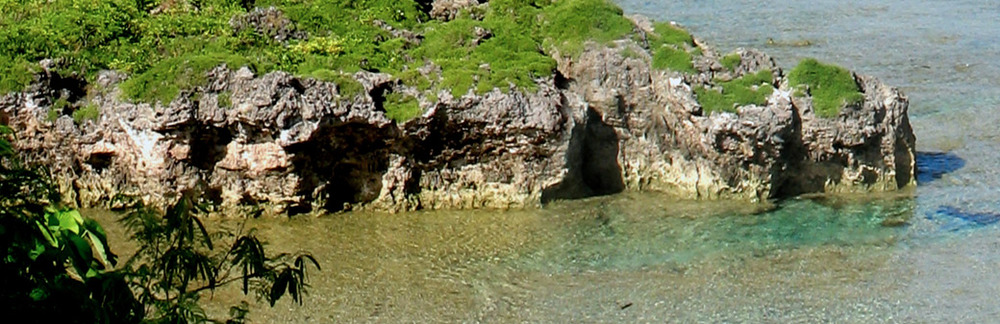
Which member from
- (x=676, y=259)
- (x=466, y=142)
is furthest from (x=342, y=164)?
(x=676, y=259)

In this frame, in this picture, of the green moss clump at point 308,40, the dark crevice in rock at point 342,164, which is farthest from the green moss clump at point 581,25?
the dark crevice in rock at point 342,164

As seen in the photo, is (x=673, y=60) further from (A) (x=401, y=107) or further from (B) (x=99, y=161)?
(B) (x=99, y=161)

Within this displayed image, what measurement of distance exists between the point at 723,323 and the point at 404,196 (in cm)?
417

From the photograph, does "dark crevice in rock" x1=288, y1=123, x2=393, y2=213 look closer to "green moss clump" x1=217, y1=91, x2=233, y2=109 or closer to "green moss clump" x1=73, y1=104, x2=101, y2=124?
"green moss clump" x1=217, y1=91, x2=233, y2=109

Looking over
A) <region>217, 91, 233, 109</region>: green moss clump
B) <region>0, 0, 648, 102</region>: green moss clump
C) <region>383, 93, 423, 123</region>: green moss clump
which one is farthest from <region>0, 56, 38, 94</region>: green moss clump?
<region>383, 93, 423, 123</region>: green moss clump

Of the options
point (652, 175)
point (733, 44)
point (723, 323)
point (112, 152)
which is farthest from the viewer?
point (733, 44)

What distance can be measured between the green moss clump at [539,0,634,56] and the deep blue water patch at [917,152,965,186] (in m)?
3.82

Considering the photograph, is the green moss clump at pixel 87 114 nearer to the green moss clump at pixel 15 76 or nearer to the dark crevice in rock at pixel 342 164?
the green moss clump at pixel 15 76

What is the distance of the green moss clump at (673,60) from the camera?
46.2 ft

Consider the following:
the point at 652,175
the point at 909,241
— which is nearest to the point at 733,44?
the point at 652,175

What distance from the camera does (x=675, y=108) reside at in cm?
1398

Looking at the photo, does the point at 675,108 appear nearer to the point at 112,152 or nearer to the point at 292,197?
the point at 292,197

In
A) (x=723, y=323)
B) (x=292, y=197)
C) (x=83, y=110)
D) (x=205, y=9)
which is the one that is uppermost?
(x=205, y=9)

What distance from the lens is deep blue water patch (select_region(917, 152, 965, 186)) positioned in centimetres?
1478
